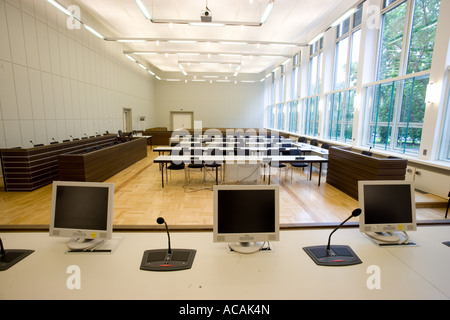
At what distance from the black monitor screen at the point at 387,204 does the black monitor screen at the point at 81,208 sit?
1932 mm

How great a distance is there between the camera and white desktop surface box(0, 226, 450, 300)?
4.30ft

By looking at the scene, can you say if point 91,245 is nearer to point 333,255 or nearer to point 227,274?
point 227,274

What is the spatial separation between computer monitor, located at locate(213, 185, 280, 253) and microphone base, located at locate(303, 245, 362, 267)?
294 mm

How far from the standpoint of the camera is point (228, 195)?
166cm

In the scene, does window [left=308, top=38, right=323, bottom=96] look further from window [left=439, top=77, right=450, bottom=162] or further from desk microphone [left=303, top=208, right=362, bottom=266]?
desk microphone [left=303, top=208, right=362, bottom=266]

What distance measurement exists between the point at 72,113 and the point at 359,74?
30.4ft

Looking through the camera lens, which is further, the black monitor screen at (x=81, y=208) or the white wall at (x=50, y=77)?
the white wall at (x=50, y=77)

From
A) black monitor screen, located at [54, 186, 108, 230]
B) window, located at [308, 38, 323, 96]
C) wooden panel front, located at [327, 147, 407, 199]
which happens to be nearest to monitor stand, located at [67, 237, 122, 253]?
black monitor screen, located at [54, 186, 108, 230]

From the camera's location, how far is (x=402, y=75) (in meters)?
5.52

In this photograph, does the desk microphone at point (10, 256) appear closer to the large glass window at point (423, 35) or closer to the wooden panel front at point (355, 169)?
the wooden panel front at point (355, 169)

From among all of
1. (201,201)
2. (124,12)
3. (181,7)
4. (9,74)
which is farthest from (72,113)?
(201,201)

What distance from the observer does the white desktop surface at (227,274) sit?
131 centimetres

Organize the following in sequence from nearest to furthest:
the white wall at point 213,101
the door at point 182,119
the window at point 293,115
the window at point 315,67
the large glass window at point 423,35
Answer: the large glass window at point 423,35
the window at point 315,67
the window at point 293,115
the white wall at point 213,101
the door at point 182,119

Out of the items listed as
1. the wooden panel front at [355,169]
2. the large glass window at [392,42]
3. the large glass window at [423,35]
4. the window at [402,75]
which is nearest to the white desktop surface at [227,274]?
the wooden panel front at [355,169]
